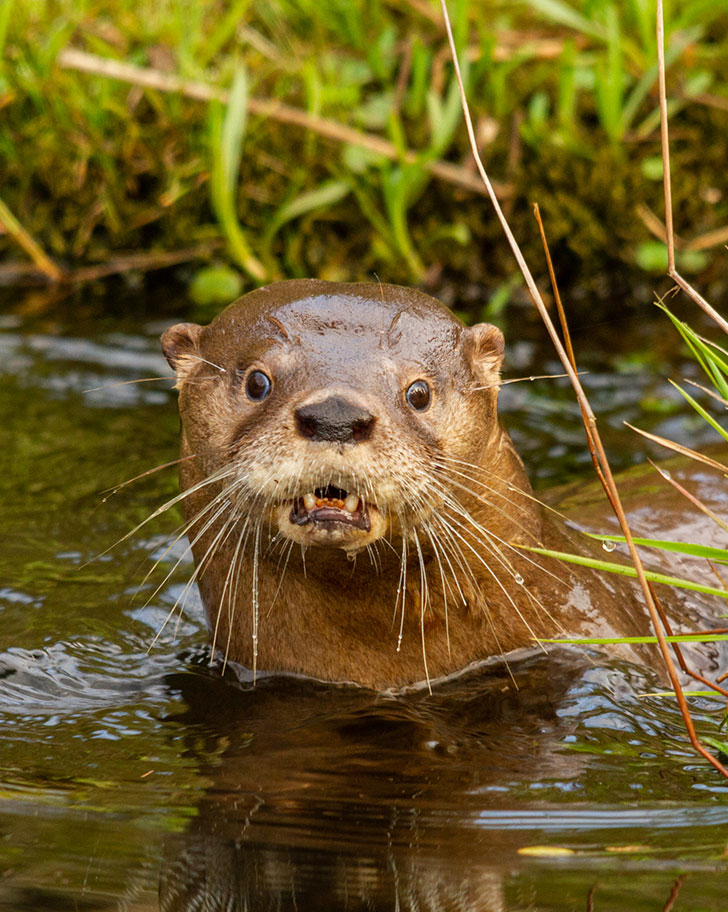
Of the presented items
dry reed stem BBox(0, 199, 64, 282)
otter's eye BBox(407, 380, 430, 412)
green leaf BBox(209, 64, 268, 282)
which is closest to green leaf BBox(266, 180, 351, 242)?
green leaf BBox(209, 64, 268, 282)

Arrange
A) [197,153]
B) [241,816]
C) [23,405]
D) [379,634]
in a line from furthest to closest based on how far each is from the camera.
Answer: [197,153], [23,405], [379,634], [241,816]

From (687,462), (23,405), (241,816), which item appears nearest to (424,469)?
(241,816)

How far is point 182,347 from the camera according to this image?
3283 millimetres

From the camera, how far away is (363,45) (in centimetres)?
636

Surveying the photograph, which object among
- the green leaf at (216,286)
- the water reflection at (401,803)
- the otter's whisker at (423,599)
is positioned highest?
the green leaf at (216,286)

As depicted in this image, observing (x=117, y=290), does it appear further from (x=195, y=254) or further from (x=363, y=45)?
(x=363, y=45)

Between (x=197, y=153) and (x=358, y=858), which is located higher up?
(x=197, y=153)

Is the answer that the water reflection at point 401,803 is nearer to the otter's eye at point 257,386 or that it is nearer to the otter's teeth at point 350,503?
the otter's teeth at point 350,503

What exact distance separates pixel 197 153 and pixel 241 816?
420cm

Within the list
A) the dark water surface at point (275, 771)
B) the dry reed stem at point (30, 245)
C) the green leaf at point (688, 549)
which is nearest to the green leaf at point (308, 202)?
the dry reed stem at point (30, 245)

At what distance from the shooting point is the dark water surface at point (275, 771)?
211 cm

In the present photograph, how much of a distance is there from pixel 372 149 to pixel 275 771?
12.2 ft

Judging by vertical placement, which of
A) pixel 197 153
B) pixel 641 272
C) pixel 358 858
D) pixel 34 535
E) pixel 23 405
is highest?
pixel 197 153

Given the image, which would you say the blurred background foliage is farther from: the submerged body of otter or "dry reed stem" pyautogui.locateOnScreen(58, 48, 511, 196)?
the submerged body of otter
